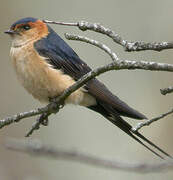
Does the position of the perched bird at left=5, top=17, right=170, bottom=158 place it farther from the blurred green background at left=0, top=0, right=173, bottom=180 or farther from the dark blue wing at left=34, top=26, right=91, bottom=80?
the blurred green background at left=0, top=0, right=173, bottom=180

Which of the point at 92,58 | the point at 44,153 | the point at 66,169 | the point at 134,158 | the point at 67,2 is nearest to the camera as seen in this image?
the point at 44,153

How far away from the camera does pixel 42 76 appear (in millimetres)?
3926

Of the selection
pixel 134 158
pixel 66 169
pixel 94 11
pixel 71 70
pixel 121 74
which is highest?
pixel 71 70

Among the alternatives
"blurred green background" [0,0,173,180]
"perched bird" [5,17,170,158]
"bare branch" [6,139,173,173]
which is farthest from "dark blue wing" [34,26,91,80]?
"bare branch" [6,139,173,173]

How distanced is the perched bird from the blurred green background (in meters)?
1.49

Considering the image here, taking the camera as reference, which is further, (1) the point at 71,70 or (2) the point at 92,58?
(2) the point at 92,58

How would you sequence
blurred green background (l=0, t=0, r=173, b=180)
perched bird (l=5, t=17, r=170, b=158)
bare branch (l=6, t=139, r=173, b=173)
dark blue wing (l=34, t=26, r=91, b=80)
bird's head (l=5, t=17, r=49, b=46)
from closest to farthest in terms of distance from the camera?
bare branch (l=6, t=139, r=173, b=173) → perched bird (l=5, t=17, r=170, b=158) → dark blue wing (l=34, t=26, r=91, b=80) → bird's head (l=5, t=17, r=49, b=46) → blurred green background (l=0, t=0, r=173, b=180)

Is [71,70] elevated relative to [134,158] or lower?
elevated

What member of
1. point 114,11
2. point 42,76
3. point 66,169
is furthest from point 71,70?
point 114,11

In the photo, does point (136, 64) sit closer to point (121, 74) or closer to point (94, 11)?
point (121, 74)

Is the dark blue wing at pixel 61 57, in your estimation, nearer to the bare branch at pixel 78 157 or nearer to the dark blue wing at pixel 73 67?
the dark blue wing at pixel 73 67

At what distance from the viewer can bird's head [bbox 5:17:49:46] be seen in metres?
4.29

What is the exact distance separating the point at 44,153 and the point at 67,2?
16.6 ft

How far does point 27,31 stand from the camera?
4.36 m
